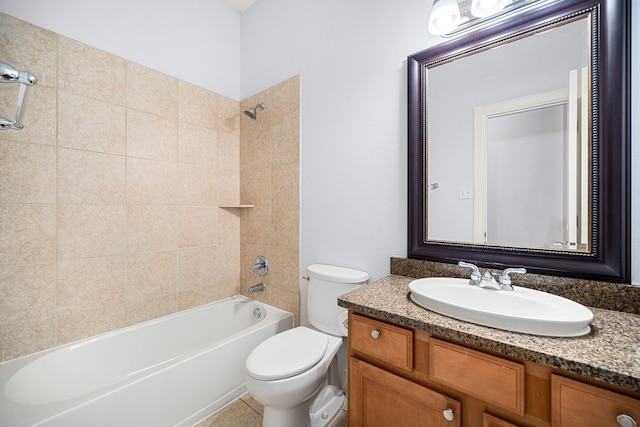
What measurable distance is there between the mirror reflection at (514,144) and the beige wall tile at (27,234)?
2.03 metres

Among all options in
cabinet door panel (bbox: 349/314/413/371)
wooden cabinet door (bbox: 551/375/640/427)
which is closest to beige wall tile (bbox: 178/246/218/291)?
cabinet door panel (bbox: 349/314/413/371)

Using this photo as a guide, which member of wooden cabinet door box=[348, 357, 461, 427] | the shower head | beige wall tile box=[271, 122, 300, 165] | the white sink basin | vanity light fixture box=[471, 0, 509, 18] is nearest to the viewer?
the white sink basin

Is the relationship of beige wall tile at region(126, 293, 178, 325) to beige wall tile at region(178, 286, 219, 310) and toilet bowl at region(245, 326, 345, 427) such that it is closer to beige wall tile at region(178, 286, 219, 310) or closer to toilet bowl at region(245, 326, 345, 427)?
beige wall tile at region(178, 286, 219, 310)

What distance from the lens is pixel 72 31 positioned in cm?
150

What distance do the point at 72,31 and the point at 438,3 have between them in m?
1.98

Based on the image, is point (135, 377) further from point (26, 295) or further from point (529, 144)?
point (529, 144)

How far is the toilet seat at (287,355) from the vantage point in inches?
45.3

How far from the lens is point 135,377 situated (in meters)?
1.24

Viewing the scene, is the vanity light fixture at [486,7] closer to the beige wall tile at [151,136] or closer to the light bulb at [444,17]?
A: the light bulb at [444,17]

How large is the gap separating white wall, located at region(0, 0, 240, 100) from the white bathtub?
1.80m

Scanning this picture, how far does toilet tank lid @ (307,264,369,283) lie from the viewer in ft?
4.80

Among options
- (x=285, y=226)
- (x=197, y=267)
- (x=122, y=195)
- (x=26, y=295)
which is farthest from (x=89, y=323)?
(x=285, y=226)

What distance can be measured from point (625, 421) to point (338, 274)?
1.11 m

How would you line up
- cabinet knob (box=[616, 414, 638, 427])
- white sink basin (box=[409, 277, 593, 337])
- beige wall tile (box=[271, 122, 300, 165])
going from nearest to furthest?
cabinet knob (box=[616, 414, 638, 427]), white sink basin (box=[409, 277, 593, 337]), beige wall tile (box=[271, 122, 300, 165])
